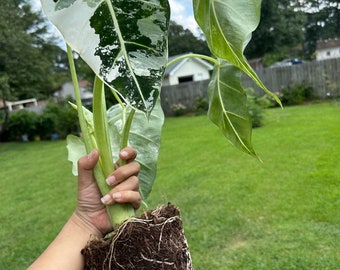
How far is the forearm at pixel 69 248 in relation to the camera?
704mm

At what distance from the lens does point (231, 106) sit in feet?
2.70

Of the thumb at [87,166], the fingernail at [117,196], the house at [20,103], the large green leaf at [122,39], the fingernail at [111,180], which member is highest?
the large green leaf at [122,39]

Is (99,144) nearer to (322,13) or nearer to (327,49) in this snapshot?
(322,13)

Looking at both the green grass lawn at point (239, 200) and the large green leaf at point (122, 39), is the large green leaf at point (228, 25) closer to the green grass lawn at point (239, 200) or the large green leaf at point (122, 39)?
the large green leaf at point (122, 39)

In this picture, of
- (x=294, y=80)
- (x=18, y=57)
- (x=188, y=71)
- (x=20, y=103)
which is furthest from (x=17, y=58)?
(x=20, y=103)

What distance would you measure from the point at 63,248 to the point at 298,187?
308 centimetres

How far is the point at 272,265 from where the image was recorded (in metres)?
2.36

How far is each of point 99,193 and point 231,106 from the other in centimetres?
31

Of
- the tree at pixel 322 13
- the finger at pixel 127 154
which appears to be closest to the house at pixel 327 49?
the tree at pixel 322 13

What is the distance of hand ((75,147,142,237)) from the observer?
68 centimetres

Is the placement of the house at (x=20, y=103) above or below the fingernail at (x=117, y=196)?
below

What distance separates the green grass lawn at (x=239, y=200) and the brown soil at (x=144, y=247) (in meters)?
0.66

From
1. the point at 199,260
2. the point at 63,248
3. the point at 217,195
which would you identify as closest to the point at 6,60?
the point at 217,195

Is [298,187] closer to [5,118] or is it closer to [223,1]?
[223,1]
